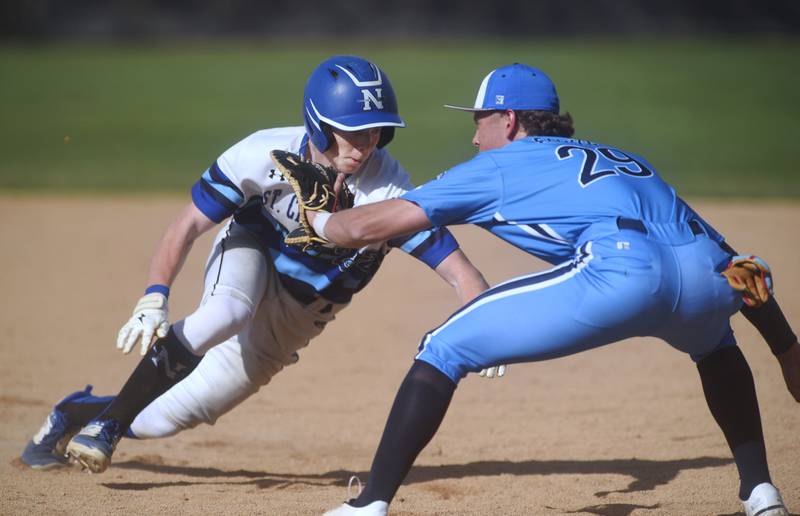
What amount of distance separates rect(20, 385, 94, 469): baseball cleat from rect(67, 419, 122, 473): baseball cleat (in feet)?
1.83

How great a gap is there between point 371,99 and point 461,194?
103 centimetres

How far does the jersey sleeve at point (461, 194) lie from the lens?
10.5 feet

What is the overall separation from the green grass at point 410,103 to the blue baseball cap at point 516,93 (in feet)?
30.4

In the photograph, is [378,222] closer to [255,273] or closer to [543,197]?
[543,197]

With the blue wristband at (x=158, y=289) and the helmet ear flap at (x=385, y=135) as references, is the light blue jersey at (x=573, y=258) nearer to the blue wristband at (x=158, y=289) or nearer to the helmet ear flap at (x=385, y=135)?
the helmet ear flap at (x=385, y=135)

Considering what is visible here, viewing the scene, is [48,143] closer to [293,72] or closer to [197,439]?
[293,72]

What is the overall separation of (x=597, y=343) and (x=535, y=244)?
0.40 m

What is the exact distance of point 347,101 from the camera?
405 cm

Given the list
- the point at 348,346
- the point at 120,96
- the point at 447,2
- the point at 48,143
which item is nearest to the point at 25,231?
the point at 348,346

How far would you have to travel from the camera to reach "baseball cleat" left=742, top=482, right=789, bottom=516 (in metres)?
3.49

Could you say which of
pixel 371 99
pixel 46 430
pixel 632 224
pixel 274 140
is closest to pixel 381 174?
pixel 371 99

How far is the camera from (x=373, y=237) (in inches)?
129

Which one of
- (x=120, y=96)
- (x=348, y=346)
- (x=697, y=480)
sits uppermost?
(x=697, y=480)

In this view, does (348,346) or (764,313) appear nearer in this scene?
(764,313)
